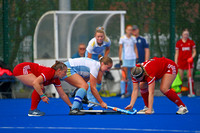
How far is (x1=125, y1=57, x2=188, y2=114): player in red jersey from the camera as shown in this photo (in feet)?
25.1

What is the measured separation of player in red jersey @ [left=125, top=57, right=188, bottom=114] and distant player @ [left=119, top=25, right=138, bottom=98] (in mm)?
3882

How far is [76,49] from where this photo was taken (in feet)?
44.4

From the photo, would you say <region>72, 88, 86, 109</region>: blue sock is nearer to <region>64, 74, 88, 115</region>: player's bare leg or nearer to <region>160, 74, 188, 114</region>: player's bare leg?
<region>64, 74, 88, 115</region>: player's bare leg

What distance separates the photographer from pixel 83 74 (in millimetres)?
8531

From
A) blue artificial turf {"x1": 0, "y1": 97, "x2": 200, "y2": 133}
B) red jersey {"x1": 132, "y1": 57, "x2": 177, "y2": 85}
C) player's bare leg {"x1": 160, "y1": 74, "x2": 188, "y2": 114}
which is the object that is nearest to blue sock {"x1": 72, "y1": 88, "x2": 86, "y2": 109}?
blue artificial turf {"x1": 0, "y1": 97, "x2": 200, "y2": 133}

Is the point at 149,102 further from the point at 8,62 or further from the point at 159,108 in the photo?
the point at 8,62

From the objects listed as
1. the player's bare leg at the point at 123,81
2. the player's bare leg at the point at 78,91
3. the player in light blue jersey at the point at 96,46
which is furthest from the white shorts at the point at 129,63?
the player's bare leg at the point at 78,91

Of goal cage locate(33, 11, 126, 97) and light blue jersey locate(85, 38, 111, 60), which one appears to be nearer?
light blue jersey locate(85, 38, 111, 60)

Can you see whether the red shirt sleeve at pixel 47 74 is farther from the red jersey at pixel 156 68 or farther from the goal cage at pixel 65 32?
the goal cage at pixel 65 32

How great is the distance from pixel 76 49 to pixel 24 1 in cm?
214

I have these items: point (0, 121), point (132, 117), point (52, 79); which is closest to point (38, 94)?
point (52, 79)

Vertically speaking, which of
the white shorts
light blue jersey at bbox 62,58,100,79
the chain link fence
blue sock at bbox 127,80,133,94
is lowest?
blue sock at bbox 127,80,133,94

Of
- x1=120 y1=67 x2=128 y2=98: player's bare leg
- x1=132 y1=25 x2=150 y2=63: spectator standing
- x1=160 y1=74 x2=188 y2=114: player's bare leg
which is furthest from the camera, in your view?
x1=132 y1=25 x2=150 y2=63: spectator standing

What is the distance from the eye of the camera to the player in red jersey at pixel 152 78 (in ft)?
25.1
